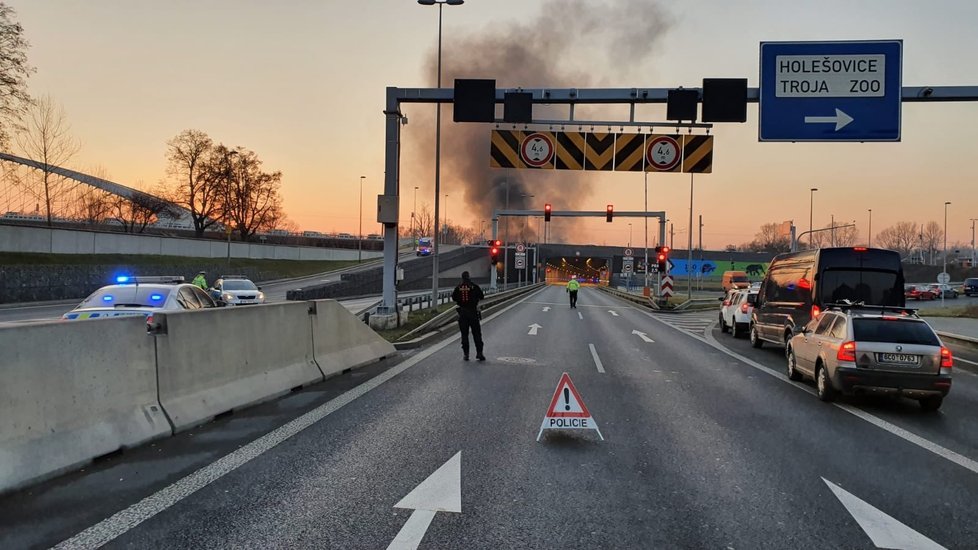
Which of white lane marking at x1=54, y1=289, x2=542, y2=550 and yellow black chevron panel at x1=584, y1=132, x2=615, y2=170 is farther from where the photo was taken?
yellow black chevron panel at x1=584, y1=132, x2=615, y2=170

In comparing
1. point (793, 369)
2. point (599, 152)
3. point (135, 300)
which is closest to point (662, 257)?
point (599, 152)

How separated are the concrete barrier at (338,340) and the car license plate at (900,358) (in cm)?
832

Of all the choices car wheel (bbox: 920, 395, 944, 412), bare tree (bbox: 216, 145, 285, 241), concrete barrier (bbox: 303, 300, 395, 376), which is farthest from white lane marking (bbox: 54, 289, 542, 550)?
bare tree (bbox: 216, 145, 285, 241)

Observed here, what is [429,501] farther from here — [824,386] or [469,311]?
[469,311]

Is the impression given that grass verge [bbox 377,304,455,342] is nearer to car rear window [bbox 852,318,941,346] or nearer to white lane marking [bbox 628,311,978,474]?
white lane marking [bbox 628,311,978,474]

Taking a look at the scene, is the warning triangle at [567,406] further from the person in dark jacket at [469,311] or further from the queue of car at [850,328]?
the person in dark jacket at [469,311]

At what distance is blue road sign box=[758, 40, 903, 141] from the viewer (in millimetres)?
13633

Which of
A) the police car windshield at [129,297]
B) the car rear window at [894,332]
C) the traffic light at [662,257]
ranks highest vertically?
the traffic light at [662,257]

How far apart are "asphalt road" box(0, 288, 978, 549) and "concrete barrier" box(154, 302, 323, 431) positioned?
1.01 feet

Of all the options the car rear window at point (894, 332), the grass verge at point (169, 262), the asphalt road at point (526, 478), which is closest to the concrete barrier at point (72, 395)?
the asphalt road at point (526, 478)

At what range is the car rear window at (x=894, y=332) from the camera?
27.9 ft

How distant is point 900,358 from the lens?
27.4 feet

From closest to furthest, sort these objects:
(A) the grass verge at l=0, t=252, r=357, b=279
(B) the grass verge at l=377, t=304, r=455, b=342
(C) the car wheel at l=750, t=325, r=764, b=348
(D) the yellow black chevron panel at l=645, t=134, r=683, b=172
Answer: (B) the grass verge at l=377, t=304, r=455, b=342, (D) the yellow black chevron panel at l=645, t=134, r=683, b=172, (C) the car wheel at l=750, t=325, r=764, b=348, (A) the grass verge at l=0, t=252, r=357, b=279

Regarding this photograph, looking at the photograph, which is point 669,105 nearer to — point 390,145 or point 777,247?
point 390,145
